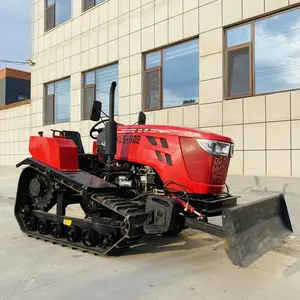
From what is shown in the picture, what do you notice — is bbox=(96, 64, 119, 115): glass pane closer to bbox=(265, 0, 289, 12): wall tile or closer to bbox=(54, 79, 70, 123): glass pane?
bbox=(54, 79, 70, 123): glass pane

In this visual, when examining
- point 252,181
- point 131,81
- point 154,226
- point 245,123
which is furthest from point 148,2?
point 154,226

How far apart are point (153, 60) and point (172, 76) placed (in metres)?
1.01

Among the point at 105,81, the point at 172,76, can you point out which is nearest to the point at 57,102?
the point at 105,81

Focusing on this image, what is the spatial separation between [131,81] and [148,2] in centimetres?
249

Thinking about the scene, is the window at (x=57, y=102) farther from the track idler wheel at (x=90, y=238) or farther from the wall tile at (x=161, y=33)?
the track idler wheel at (x=90, y=238)

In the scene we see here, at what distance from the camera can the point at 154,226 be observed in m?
4.61

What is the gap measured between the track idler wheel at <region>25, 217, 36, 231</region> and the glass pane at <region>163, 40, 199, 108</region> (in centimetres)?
596

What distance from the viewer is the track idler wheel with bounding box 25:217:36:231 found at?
19.6 feet

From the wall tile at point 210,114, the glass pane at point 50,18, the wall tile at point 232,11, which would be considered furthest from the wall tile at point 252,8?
the glass pane at point 50,18

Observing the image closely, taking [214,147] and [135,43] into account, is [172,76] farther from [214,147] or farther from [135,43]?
[214,147]

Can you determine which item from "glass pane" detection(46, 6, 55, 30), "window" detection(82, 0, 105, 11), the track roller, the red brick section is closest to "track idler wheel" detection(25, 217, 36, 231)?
the track roller

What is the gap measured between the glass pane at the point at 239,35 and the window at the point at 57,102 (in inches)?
313

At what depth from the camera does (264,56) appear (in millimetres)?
9117

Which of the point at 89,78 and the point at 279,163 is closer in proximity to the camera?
the point at 279,163
